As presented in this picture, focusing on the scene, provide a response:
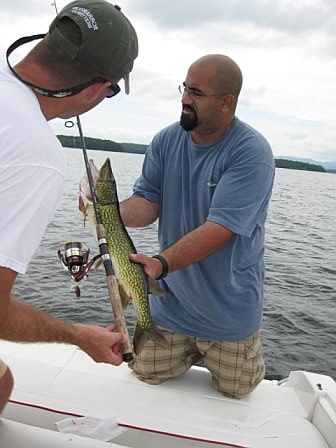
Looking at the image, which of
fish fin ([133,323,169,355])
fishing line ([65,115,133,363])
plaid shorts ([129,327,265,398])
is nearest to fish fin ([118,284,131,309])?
fish fin ([133,323,169,355])

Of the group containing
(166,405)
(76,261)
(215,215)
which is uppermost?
(215,215)

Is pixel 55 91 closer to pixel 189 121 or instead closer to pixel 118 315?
pixel 118 315

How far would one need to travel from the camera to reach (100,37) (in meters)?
2.21

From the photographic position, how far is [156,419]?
11.2 feet

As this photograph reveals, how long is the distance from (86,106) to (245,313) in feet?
7.36

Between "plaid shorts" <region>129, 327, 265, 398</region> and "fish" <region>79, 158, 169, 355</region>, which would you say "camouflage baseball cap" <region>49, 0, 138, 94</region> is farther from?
"plaid shorts" <region>129, 327, 265, 398</region>

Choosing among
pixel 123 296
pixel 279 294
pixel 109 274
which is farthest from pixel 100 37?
pixel 279 294

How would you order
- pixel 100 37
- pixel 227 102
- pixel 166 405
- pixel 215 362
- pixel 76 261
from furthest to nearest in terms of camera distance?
pixel 215 362 → pixel 227 102 → pixel 166 405 → pixel 76 261 → pixel 100 37

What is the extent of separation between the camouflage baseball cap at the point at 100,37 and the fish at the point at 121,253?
4.07 feet

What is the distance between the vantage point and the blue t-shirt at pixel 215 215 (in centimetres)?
366

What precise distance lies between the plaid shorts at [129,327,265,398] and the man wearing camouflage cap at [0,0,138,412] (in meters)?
1.47

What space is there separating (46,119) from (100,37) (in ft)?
1.36

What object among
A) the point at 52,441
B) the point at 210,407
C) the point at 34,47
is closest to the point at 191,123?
the point at 34,47

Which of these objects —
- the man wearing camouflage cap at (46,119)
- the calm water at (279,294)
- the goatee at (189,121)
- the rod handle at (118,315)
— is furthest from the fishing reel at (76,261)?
the calm water at (279,294)
